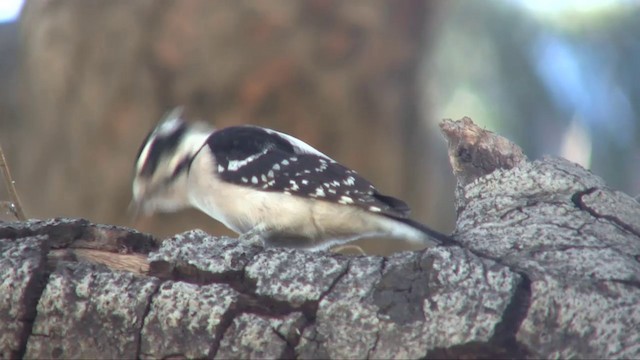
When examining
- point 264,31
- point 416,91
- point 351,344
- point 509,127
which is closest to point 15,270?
point 351,344

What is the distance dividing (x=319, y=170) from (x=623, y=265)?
1105mm

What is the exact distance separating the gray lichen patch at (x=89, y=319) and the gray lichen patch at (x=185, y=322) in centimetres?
3

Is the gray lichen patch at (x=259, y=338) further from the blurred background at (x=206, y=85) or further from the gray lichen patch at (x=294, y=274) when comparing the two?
the blurred background at (x=206, y=85)

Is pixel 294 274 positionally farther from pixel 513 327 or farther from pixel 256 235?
pixel 256 235

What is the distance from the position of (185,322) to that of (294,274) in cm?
24

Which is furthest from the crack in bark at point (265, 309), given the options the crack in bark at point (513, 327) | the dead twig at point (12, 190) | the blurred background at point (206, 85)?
the blurred background at point (206, 85)

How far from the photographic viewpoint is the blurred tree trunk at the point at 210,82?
405 cm

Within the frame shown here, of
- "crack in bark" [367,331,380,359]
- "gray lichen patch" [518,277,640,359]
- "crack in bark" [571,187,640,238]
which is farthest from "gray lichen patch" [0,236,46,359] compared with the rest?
"crack in bark" [571,187,640,238]

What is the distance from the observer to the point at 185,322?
1.79m

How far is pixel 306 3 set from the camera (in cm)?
400

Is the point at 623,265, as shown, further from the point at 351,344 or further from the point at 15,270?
the point at 15,270

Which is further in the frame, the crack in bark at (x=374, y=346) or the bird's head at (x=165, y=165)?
the bird's head at (x=165, y=165)

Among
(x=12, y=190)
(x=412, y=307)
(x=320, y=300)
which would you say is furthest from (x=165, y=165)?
(x=412, y=307)

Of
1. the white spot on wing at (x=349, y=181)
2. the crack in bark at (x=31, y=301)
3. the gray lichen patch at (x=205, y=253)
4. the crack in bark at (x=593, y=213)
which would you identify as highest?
the crack in bark at (x=593, y=213)
